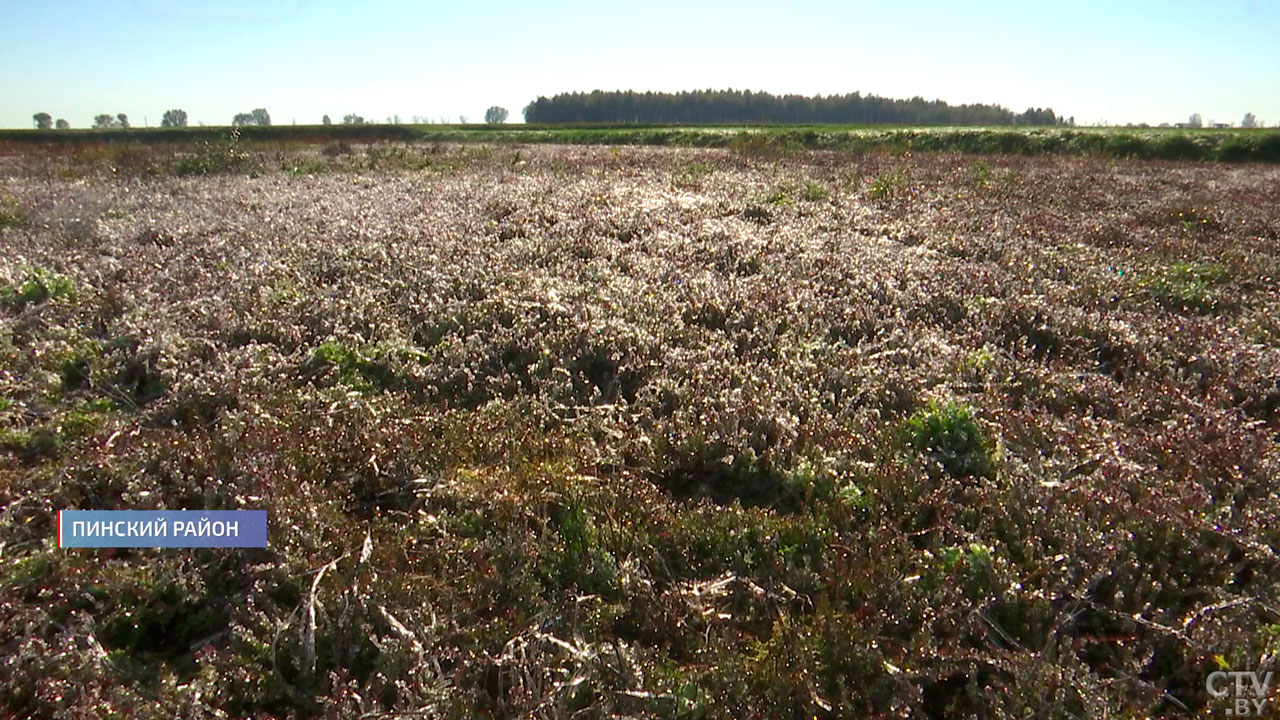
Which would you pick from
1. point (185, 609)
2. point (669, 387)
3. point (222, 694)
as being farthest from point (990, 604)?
point (185, 609)

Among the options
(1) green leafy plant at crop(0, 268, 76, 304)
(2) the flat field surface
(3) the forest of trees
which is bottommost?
(2) the flat field surface

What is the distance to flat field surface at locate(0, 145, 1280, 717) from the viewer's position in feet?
11.1

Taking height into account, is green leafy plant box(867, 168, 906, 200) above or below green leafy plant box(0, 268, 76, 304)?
above

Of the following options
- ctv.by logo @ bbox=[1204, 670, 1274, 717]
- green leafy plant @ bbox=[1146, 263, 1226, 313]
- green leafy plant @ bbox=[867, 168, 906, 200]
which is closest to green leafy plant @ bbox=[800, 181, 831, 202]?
green leafy plant @ bbox=[867, 168, 906, 200]

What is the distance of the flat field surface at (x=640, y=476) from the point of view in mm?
3387

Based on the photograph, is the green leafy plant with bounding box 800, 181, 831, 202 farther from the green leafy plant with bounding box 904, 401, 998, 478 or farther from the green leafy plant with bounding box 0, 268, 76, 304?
the green leafy plant with bounding box 0, 268, 76, 304

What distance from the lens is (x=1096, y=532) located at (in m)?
4.10

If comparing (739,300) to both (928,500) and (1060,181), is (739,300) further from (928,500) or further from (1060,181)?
(1060,181)

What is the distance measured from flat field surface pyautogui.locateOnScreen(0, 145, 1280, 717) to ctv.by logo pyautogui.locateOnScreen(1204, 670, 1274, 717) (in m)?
0.08

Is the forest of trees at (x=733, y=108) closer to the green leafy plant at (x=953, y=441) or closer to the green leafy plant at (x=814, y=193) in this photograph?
the green leafy plant at (x=814, y=193)

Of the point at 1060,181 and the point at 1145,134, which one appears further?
the point at 1145,134

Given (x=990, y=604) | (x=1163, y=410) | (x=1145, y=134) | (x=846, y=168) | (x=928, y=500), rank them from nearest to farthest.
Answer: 1. (x=990, y=604)
2. (x=928, y=500)
3. (x=1163, y=410)
4. (x=846, y=168)
5. (x=1145, y=134)

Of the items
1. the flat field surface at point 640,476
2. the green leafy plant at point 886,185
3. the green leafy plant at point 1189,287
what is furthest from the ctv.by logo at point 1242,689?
the green leafy plant at point 886,185

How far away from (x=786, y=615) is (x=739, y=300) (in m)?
4.64
